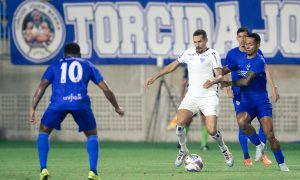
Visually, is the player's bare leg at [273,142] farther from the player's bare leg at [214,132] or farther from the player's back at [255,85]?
the player's bare leg at [214,132]

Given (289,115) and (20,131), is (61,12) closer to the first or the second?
(20,131)

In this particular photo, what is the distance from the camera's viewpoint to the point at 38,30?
2744cm

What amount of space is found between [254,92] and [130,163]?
3.10m

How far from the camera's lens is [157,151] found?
77.4 feet

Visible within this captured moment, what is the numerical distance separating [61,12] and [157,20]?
2.45m

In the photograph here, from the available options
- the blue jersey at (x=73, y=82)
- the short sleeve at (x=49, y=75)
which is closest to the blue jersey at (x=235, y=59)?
the blue jersey at (x=73, y=82)

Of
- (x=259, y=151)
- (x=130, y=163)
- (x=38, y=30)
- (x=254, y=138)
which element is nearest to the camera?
(x=254, y=138)

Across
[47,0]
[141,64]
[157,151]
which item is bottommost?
[157,151]

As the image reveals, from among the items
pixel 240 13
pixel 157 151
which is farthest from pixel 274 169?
pixel 240 13

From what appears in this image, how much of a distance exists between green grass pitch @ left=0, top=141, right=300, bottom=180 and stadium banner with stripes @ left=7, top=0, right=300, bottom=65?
2.26 meters

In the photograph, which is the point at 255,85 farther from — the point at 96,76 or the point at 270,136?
the point at 96,76

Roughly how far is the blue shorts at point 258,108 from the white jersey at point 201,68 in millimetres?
667

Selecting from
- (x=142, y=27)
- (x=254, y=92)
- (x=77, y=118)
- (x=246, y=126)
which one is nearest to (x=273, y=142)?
(x=254, y=92)

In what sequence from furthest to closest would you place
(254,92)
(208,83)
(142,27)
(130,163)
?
1. (142,27)
2. (130,163)
3. (254,92)
4. (208,83)
